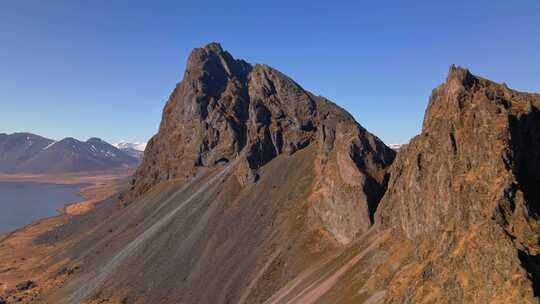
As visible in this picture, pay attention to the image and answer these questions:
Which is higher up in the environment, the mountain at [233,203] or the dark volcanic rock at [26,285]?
the mountain at [233,203]

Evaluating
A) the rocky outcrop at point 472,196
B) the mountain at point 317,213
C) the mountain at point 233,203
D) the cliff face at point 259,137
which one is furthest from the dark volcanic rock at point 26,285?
the rocky outcrop at point 472,196

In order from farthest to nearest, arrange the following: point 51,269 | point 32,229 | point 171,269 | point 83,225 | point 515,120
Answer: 1. point 32,229
2. point 83,225
3. point 51,269
4. point 171,269
5. point 515,120

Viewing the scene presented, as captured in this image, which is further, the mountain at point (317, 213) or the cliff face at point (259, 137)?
the cliff face at point (259, 137)

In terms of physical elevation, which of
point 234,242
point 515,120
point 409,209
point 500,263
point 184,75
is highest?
point 184,75

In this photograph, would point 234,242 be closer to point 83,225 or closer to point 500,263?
point 500,263

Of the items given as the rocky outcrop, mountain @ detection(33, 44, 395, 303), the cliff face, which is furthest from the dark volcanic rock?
the rocky outcrop

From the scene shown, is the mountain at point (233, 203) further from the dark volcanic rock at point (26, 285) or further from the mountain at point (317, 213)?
the dark volcanic rock at point (26, 285)

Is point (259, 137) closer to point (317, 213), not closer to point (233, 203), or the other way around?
point (233, 203)

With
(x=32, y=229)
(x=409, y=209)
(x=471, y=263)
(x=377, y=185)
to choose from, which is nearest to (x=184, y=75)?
(x=32, y=229)
